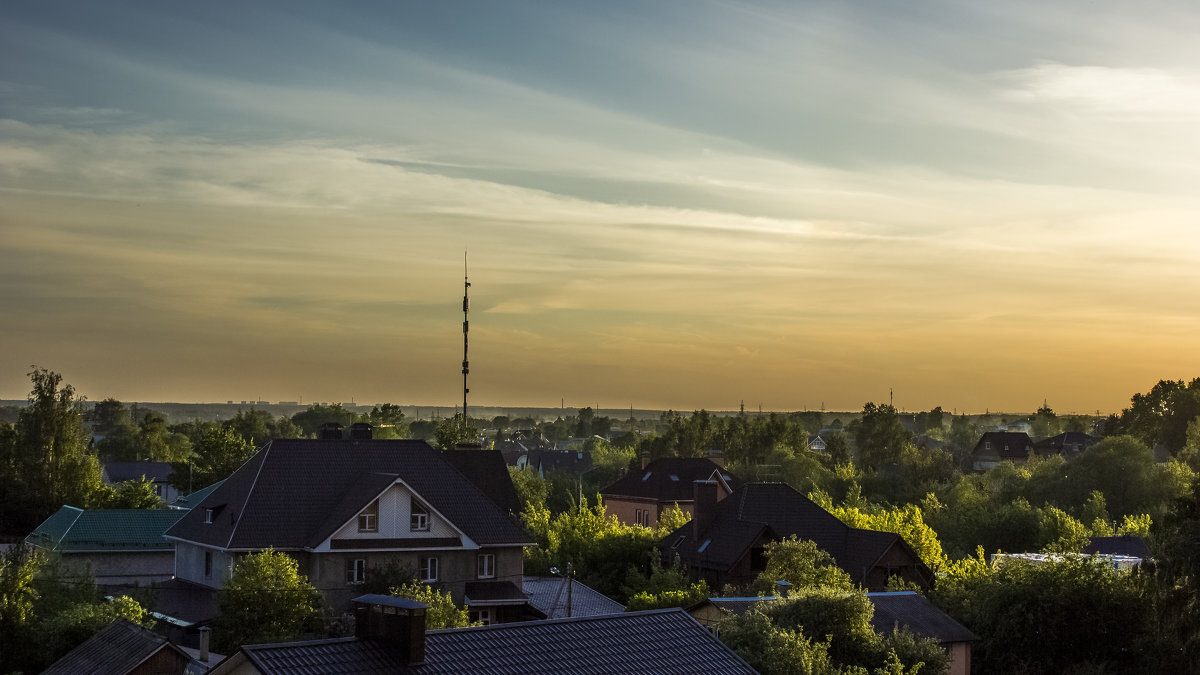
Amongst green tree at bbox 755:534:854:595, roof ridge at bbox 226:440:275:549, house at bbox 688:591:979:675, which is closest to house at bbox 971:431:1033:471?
green tree at bbox 755:534:854:595

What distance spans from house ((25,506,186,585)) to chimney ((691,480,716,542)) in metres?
25.7

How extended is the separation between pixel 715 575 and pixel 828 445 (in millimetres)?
84801

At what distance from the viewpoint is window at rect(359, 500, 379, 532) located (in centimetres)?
4825

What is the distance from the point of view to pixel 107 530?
60.4m

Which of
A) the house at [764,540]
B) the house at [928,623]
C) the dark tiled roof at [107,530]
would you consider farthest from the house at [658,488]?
the house at [928,623]

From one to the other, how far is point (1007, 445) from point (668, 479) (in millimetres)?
101400

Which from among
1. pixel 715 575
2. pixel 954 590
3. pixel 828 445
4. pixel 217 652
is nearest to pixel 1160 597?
pixel 954 590

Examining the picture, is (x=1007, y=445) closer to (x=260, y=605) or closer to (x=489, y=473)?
(x=489, y=473)

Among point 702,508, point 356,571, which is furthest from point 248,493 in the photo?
point 702,508

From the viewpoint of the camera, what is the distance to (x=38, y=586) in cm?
4206

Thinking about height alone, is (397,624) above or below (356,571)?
above

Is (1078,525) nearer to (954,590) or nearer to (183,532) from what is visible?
(954,590)

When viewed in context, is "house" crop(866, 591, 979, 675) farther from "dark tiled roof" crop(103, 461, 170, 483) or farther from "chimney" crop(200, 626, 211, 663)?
"dark tiled roof" crop(103, 461, 170, 483)

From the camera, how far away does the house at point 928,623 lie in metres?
41.6
